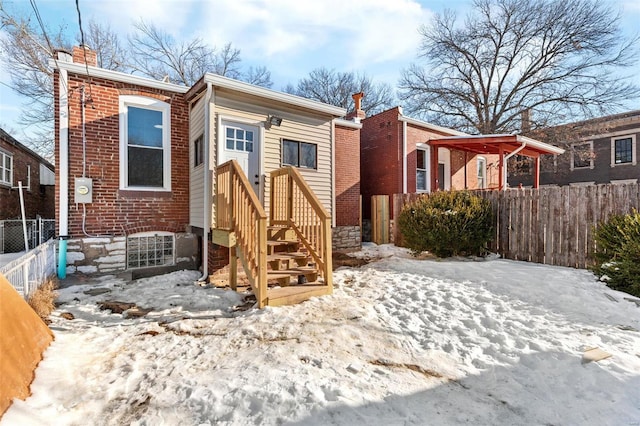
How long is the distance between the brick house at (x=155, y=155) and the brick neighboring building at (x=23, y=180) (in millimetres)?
5454

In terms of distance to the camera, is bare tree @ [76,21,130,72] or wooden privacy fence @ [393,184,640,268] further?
bare tree @ [76,21,130,72]

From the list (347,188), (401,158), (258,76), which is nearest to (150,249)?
(347,188)

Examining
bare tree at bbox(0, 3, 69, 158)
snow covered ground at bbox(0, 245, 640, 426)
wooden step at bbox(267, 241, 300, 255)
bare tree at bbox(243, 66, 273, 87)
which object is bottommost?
snow covered ground at bbox(0, 245, 640, 426)

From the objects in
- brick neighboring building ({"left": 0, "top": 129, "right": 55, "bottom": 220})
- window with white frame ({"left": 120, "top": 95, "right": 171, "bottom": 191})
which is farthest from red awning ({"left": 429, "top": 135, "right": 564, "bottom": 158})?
brick neighboring building ({"left": 0, "top": 129, "right": 55, "bottom": 220})

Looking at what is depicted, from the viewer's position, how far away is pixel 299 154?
288 inches

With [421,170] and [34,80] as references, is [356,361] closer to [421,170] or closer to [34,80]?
[421,170]

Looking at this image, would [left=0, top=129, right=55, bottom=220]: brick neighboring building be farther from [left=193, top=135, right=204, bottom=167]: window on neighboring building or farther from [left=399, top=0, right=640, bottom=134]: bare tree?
[left=399, top=0, right=640, bottom=134]: bare tree

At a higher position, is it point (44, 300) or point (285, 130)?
point (285, 130)

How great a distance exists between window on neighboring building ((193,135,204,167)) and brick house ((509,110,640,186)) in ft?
57.6

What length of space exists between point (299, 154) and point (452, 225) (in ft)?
12.1

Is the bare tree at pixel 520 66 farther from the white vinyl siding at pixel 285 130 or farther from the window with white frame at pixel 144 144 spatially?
the window with white frame at pixel 144 144

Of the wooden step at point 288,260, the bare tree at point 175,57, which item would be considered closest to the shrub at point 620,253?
the wooden step at point 288,260

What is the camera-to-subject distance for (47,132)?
1565 centimetres

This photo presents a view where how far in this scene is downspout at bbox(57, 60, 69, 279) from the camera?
5.89 meters
